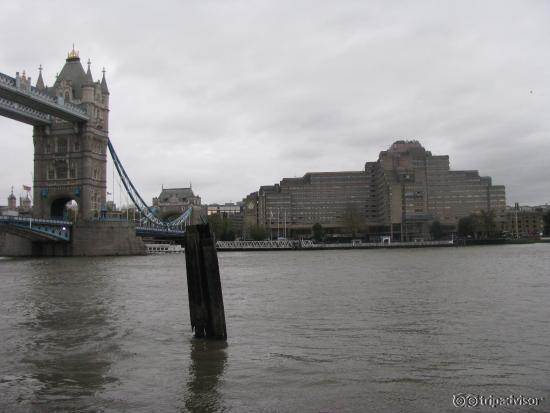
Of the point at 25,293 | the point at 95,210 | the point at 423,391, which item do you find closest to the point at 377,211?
the point at 95,210

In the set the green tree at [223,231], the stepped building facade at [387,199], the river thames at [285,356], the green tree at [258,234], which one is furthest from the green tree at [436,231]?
the river thames at [285,356]

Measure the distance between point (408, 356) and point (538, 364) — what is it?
2158 millimetres

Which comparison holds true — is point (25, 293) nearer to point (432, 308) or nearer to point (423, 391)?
point (432, 308)

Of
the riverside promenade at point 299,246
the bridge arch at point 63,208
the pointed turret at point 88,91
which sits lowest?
the riverside promenade at point 299,246

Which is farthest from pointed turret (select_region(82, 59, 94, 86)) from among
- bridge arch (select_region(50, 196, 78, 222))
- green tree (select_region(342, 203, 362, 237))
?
green tree (select_region(342, 203, 362, 237))

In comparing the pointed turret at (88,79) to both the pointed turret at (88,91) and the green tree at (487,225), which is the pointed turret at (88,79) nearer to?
the pointed turret at (88,91)

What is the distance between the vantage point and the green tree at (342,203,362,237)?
486 feet

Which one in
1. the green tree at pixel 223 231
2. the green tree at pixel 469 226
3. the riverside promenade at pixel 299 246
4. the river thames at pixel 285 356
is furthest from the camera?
the green tree at pixel 223 231

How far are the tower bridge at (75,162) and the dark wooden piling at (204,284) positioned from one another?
199ft

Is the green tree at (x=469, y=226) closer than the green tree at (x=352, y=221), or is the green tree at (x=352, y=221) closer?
the green tree at (x=469, y=226)

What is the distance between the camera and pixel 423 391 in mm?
7930

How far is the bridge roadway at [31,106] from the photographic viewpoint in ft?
200

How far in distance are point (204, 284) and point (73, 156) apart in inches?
2819

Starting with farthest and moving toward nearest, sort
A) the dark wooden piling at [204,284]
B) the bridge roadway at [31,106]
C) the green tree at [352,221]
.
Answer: the green tree at [352,221] < the bridge roadway at [31,106] < the dark wooden piling at [204,284]
